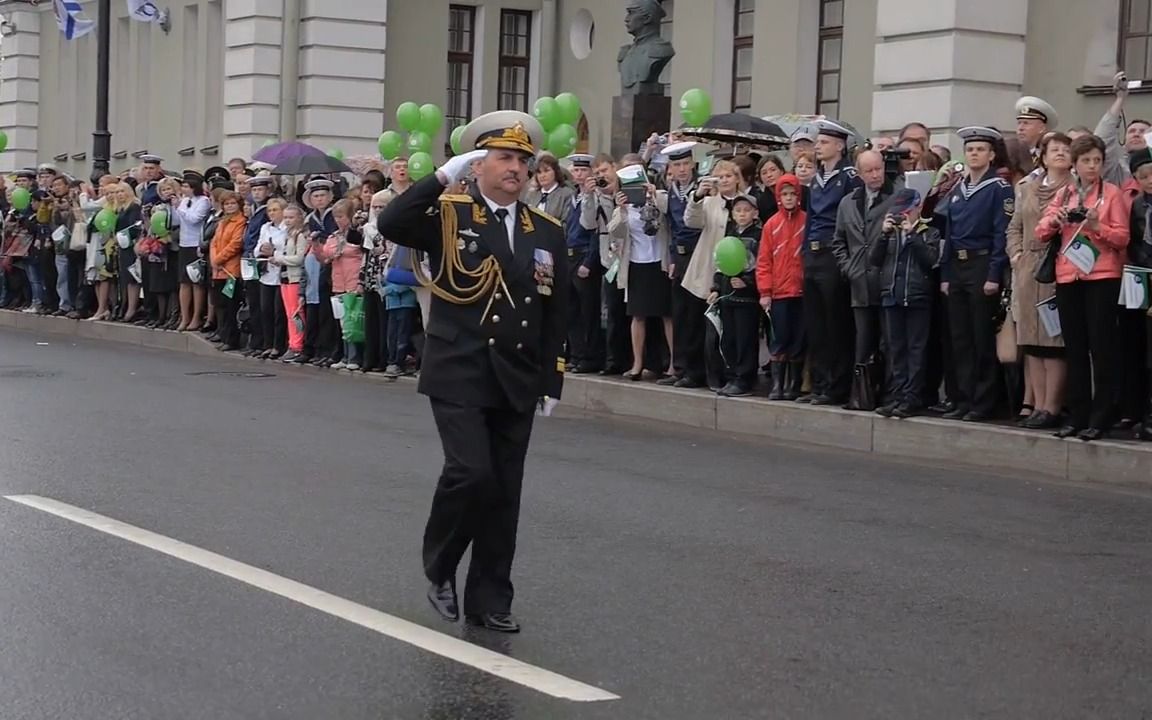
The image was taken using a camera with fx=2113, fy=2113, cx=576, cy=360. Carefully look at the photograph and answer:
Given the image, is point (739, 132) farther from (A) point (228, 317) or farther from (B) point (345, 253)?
(A) point (228, 317)

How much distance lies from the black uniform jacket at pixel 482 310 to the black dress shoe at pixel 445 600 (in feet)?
2.55

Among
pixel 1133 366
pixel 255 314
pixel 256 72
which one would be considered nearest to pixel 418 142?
pixel 255 314

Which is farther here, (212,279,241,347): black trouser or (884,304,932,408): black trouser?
(212,279,241,347): black trouser

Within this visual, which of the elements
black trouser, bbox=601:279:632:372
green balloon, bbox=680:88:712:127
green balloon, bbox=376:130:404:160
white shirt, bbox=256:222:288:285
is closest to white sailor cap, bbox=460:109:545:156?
black trouser, bbox=601:279:632:372

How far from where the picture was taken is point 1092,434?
13.6 m

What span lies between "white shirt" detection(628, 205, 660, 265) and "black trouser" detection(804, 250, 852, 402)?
208 centimetres

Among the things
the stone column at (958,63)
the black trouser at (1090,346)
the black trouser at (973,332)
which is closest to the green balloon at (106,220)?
the stone column at (958,63)

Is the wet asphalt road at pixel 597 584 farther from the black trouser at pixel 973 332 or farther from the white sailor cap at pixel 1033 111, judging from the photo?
the white sailor cap at pixel 1033 111

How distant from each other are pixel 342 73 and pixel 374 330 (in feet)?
53.7

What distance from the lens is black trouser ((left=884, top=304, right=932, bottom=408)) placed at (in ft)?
49.2

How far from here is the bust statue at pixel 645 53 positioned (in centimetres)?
2377

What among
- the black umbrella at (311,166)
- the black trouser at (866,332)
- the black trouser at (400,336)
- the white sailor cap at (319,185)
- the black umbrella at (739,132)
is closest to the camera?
the black trouser at (866,332)

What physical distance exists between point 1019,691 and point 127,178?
22715mm

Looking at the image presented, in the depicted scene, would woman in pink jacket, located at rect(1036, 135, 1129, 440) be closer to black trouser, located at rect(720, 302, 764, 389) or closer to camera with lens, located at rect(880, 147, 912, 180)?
camera with lens, located at rect(880, 147, 912, 180)
